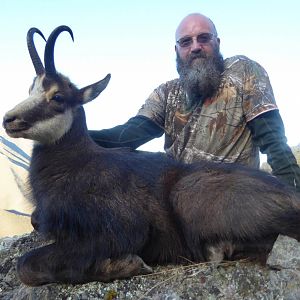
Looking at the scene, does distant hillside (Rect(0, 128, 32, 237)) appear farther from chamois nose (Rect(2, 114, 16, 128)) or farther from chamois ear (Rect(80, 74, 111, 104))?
chamois nose (Rect(2, 114, 16, 128))

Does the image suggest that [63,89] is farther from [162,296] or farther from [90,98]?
[162,296]

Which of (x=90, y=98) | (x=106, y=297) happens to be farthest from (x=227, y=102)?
(x=106, y=297)

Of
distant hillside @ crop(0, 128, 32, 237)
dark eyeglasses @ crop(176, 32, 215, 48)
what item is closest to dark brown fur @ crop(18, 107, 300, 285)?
dark eyeglasses @ crop(176, 32, 215, 48)

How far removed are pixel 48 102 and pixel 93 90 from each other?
1.71ft

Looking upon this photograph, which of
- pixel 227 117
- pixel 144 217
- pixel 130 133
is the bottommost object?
pixel 144 217

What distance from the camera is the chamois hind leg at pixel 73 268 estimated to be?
3.87 m

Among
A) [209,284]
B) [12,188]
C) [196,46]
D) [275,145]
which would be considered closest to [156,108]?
[196,46]

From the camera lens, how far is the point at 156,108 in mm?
6523

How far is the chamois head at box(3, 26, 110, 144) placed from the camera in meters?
4.46

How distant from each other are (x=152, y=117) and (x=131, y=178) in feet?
7.62

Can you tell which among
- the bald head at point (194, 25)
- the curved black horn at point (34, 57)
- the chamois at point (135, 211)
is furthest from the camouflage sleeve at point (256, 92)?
the curved black horn at point (34, 57)

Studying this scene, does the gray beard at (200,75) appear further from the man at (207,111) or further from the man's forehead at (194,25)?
the man's forehead at (194,25)

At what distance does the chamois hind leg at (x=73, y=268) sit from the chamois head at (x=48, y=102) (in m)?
1.12

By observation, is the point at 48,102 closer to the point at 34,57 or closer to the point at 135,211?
the point at 34,57
